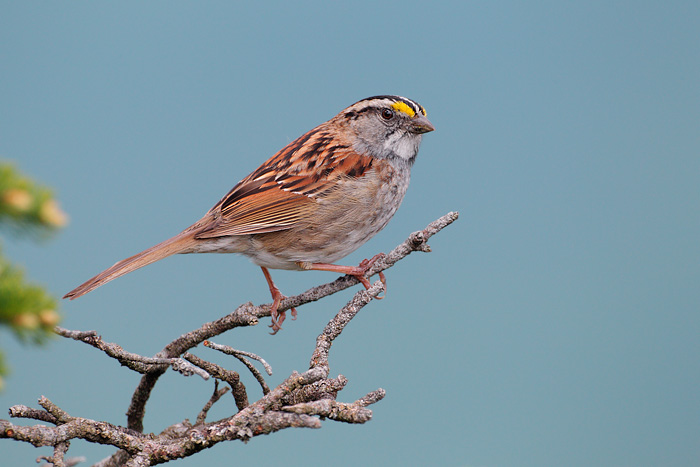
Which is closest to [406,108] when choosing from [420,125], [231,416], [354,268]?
[420,125]

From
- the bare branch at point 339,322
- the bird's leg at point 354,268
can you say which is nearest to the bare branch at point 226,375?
the bare branch at point 339,322

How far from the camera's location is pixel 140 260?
3709 millimetres

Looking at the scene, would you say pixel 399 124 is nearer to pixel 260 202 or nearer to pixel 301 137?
pixel 301 137

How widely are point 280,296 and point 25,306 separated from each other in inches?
110

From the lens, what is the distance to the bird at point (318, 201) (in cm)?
409

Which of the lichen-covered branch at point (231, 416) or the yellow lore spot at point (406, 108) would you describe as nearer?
the lichen-covered branch at point (231, 416)

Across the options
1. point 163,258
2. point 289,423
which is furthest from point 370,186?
point 289,423

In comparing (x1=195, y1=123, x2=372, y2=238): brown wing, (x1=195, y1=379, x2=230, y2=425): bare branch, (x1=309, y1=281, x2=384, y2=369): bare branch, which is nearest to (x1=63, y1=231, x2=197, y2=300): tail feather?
(x1=195, y1=123, x2=372, y2=238): brown wing

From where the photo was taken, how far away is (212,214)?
14.0 ft

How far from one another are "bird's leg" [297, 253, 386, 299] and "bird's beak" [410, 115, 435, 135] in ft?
3.45

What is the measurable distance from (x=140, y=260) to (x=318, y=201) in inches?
45.4

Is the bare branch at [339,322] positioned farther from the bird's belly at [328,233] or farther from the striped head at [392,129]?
the striped head at [392,129]

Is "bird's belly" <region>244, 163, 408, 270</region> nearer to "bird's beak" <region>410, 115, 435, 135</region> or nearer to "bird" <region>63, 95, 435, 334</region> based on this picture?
"bird" <region>63, 95, 435, 334</region>

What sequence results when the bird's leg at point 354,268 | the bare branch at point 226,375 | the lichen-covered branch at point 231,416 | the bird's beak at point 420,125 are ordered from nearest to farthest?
the lichen-covered branch at point 231,416 → the bare branch at point 226,375 → the bird's leg at point 354,268 → the bird's beak at point 420,125
